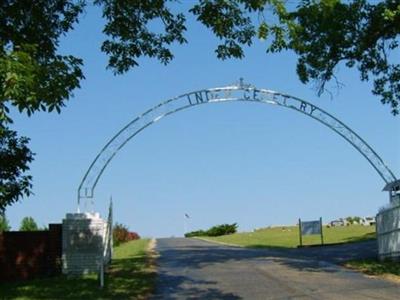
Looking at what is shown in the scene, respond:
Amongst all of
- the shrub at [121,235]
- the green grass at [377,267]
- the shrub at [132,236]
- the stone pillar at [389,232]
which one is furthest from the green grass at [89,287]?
the shrub at [132,236]

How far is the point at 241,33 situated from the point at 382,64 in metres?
11.0

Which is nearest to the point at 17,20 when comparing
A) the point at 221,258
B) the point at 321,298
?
the point at 321,298

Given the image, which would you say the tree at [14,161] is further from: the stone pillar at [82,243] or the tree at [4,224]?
the tree at [4,224]

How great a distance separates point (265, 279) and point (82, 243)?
5237 mm

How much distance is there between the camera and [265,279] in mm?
17109

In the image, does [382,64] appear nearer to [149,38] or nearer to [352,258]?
[352,258]

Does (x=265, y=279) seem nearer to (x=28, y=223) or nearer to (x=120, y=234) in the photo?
(x=28, y=223)

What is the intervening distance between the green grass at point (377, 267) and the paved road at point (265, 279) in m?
0.44

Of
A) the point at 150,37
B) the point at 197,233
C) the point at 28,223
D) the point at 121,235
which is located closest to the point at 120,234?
the point at 121,235

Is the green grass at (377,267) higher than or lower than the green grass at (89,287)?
higher

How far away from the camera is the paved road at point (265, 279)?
1455cm

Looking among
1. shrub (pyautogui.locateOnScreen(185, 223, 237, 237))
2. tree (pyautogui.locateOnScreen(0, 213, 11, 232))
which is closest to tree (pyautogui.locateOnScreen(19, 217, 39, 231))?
tree (pyautogui.locateOnScreen(0, 213, 11, 232))

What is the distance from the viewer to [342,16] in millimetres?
21047

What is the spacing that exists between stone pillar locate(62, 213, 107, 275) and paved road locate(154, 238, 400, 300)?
1839 mm
